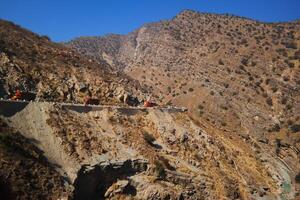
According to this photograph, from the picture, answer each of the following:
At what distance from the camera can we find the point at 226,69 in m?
86.9

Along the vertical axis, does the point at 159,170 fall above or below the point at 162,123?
below

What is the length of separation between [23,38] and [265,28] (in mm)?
61431

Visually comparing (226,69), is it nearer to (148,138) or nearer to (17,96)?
(148,138)

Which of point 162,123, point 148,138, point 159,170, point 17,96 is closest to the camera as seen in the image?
point 159,170

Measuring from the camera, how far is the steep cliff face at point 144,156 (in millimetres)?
32844

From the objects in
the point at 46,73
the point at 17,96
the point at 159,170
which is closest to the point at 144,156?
the point at 159,170

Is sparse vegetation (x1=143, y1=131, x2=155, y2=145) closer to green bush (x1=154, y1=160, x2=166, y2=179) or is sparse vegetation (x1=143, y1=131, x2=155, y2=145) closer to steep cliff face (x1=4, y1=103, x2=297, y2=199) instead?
steep cliff face (x1=4, y1=103, x2=297, y2=199)

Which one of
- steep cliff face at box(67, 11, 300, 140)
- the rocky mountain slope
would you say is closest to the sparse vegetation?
the rocky mountain slope

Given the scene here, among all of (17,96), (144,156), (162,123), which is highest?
(162,123)

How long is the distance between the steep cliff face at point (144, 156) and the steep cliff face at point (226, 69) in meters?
16.8

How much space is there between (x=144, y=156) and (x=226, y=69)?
52001mm

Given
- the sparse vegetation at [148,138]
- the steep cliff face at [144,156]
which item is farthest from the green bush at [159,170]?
the sparse vegetation at [148,138]

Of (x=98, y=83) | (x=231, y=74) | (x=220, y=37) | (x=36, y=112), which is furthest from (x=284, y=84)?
(x=36, y=112)

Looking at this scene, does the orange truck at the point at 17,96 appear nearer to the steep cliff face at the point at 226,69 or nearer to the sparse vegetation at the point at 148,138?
the sparse vegetation at the point at 148,138
